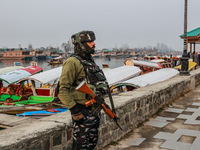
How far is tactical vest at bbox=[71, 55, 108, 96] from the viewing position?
2961mm

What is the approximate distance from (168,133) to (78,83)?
333cm

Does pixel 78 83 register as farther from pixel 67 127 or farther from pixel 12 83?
pixel 12 83

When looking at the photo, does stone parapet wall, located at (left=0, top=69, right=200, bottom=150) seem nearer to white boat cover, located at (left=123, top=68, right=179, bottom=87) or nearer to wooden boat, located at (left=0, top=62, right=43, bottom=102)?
white boat cover, located at (left=123, top=68, right=179, bottom=87)

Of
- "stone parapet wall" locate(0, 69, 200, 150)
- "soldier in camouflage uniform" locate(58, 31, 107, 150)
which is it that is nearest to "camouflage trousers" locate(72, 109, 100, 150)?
"soldier in camouflage uniform" locate(58, 31, 107, 150)

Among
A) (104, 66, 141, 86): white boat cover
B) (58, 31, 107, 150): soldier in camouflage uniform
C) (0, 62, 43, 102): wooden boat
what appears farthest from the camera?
(104, 66, 141, 86): white boat cover

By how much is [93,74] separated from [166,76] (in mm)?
11387

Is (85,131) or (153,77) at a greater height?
(85,131)

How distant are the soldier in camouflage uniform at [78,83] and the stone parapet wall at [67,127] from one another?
0.46 meters

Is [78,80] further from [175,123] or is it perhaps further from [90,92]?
[175,123]

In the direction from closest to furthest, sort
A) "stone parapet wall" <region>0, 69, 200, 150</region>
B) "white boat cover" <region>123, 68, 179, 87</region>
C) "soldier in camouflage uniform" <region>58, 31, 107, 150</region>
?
"soldier in camouflage uniform" <region>58, 31, 107, 150</region>, "stone parapet wall" <region>0, 69, 200, 150</region>, "white boat cover" <region>123, 68, 179, 87</region>

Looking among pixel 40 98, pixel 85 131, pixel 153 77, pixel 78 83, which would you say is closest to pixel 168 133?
pixel 85 131

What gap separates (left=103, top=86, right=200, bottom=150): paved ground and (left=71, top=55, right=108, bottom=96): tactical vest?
1885 millimetres

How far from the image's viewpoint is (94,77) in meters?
3.03

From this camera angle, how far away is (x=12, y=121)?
6484 millimetres
